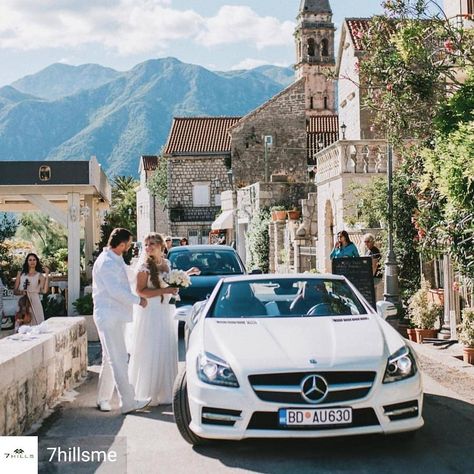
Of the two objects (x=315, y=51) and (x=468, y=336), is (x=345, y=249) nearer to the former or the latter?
(x=468, y=336)

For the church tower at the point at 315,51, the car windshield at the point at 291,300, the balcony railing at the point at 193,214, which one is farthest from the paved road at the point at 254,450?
the church tower at the point at 315,51

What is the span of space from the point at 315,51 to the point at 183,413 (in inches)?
2757

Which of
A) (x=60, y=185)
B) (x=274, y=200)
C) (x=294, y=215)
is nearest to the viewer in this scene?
(x=60, y=185)

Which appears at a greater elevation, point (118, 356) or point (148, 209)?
point (148, 209)

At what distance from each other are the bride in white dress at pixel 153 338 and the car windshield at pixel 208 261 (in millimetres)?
6860

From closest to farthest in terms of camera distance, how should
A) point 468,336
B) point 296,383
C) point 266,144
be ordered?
1. point 296,383
2. point 468,336
3. point 266,144

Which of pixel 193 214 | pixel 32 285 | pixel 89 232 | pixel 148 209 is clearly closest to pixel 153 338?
pixel 32 285

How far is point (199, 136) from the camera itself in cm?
5975

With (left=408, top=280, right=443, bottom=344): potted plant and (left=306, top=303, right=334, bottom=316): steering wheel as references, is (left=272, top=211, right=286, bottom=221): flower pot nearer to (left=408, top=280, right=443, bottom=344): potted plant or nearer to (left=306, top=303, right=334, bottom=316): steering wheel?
(left=408, top=280, right=443, bottom=344): potted plant

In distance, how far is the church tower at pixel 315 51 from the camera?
71625mm

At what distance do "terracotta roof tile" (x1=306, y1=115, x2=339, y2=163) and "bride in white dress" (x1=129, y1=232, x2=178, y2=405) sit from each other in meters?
41.8

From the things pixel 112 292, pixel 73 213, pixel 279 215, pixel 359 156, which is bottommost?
pixel 112 292

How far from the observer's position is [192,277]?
1493 cm

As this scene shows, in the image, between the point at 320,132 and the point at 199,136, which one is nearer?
the point at 320,132
